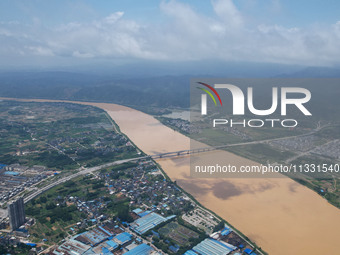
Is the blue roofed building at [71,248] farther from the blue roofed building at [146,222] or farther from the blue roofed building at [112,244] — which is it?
the blue roofed building at [146,222]

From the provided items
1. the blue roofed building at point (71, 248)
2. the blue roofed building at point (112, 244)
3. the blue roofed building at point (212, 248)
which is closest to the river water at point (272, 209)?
the blue roofed building at point (212, 248)

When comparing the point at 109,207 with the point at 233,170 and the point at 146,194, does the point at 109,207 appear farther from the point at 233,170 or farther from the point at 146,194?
the point at 233,170

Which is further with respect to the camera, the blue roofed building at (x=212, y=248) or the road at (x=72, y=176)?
the road at (x=72, y=176)

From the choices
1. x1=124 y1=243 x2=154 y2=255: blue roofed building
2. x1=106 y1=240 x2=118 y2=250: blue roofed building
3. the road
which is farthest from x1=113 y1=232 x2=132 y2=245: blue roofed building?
the road

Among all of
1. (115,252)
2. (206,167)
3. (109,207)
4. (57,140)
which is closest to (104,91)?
(57,140)

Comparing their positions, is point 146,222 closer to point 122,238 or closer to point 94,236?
point 122,238

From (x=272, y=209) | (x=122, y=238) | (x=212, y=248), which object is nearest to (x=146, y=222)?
(x=122, y=238)
